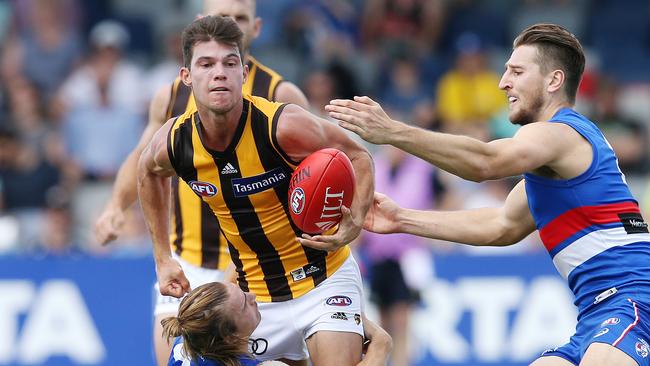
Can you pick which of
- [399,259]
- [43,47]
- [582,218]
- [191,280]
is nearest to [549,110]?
[582,218]

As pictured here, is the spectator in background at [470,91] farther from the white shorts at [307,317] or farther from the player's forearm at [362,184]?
the player's forearm at [362,184]

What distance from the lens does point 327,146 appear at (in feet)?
20.9

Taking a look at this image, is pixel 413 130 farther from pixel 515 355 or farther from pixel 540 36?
pixel 515 355

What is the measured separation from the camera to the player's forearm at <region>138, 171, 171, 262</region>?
22.3 feet

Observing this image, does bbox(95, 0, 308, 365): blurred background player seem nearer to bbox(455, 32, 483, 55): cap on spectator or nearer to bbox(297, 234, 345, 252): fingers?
bbox(297, 234, 345, 252): fingers

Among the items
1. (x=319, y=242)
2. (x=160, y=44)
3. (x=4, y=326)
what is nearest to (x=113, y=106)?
(x=160, y=44)

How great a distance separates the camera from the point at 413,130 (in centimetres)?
572

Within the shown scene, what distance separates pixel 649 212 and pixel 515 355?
7.41 ft

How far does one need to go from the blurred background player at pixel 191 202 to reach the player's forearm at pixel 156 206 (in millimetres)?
784

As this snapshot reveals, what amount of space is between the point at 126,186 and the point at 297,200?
2108 millimetres

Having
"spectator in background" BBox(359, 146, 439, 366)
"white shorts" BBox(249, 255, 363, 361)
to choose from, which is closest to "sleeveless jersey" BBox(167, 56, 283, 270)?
"white shorts" BBox(249, 255, 363, 361)

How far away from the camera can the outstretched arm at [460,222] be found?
267 inches

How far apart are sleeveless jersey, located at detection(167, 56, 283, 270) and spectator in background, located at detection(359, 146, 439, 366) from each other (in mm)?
4099

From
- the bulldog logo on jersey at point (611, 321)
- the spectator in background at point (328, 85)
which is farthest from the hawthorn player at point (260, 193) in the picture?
the spectator in background at point (328, 85)
